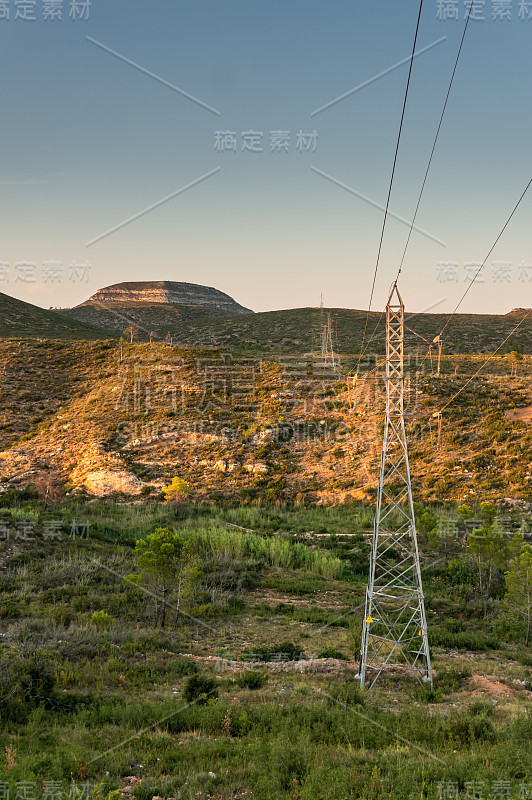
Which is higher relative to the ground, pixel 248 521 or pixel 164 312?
pixel 164 312

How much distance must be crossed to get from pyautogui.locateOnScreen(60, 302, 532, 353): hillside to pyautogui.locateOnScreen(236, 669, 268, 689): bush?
64.4m

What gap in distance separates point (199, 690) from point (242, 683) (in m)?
1.31

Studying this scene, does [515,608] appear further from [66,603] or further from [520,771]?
[66,603]

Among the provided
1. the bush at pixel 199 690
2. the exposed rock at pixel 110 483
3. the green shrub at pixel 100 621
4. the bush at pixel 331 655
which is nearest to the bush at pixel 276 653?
the bush at pixel 331 655

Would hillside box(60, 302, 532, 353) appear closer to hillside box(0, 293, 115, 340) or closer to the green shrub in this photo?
hillside box(0, 293, 115, 340)

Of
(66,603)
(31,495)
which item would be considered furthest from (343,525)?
(31,495)

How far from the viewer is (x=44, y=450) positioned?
47094mm

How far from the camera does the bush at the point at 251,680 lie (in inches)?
506

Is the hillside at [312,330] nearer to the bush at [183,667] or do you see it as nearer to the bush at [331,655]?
the bush at [331,655]

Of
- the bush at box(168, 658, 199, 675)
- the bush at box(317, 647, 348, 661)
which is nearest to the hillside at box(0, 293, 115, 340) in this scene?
the bush at box(168, 658, 199, 675)

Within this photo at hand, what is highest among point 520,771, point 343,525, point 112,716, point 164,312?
point 164,312

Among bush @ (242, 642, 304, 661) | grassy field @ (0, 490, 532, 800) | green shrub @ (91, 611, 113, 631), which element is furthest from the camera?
green shrub @ (91, 611, 113, 631)

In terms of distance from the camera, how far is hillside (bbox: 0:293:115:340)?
93750 millimetres

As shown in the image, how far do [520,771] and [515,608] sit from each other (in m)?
11.9
